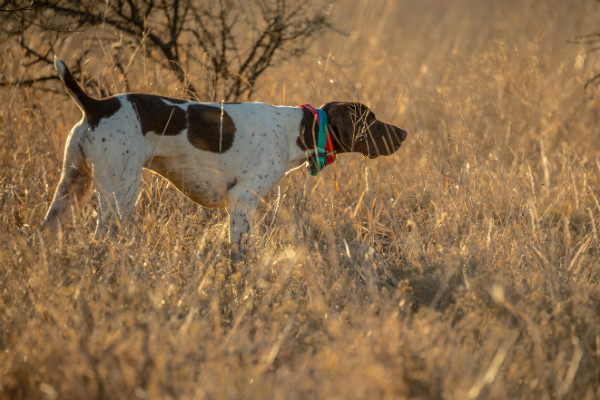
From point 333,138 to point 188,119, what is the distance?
85cm

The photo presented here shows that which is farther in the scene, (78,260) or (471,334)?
(78,260)

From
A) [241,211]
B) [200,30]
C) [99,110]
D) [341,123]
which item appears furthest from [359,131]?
[200,30]

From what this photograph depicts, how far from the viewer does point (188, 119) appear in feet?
10.9

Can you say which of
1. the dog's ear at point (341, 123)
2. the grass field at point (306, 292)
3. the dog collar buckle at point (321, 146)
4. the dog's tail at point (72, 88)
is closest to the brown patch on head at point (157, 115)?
the dog's tail at point (72, 88)

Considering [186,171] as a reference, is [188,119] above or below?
above

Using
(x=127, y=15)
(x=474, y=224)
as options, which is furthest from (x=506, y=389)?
(x=127, y=15)

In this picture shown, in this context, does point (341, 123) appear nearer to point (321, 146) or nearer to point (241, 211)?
point (321, 146)

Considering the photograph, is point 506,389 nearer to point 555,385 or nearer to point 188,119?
point 555,385

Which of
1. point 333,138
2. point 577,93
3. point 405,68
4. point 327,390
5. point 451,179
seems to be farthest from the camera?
point 405,68

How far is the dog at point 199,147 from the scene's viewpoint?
3.10m

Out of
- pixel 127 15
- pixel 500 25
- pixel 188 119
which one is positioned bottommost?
pixel 188 119

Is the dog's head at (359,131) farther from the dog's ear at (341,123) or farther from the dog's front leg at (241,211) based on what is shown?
the dog's front leg at (241,211)

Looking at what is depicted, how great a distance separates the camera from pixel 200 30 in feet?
17.2

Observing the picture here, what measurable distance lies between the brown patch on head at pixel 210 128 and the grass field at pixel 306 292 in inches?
18.4
